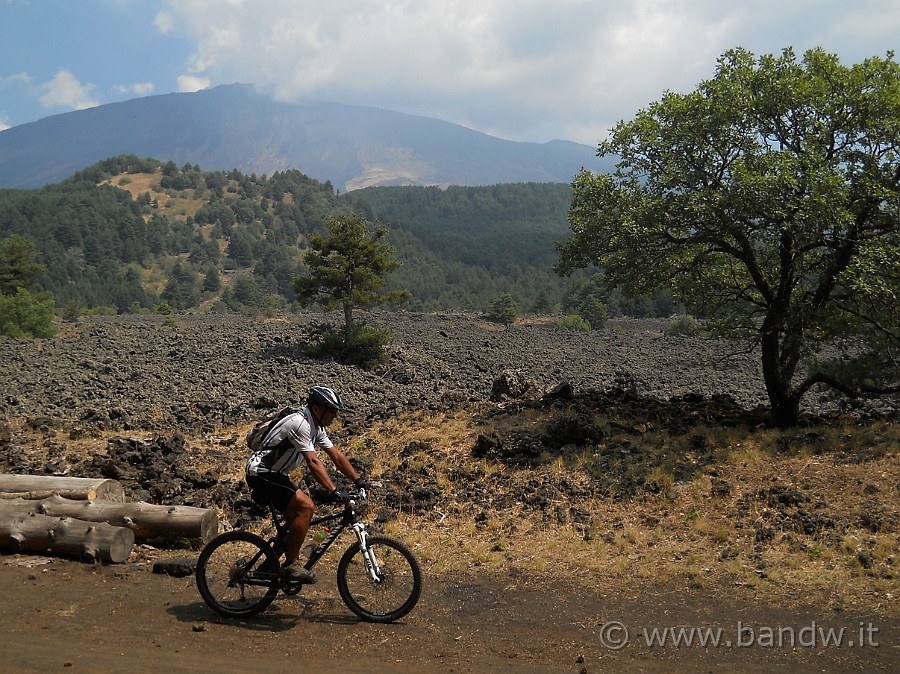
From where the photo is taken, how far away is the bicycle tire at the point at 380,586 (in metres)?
5.93

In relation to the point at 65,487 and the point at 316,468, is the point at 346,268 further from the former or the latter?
the point at 316,468

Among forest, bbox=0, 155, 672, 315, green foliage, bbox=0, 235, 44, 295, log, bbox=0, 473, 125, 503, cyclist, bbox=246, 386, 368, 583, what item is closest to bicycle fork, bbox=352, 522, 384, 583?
cyclist, bbox=246, 386, 368, 583

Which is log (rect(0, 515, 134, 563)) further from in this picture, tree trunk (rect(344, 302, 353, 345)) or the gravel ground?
tree trunk (rect(344, 302, 353, 345))

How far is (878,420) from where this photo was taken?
11.5 m

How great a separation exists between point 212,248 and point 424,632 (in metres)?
102

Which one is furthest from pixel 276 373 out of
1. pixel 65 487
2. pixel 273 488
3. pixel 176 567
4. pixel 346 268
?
pixel 273 488

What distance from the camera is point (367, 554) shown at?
19.2 ft

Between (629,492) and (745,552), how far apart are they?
1.90 meters

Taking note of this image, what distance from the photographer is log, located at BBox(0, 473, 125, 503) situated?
830cm

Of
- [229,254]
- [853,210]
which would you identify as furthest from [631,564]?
[229,254]

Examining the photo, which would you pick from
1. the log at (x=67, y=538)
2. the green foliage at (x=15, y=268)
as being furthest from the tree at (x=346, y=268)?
the green foliage at (x=15, y=268)

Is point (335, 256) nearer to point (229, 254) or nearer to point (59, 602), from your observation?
point (59, 602)

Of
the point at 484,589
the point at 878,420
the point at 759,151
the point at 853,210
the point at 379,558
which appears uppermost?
the point at 759,151

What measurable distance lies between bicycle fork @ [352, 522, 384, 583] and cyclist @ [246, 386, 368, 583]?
31 cm
